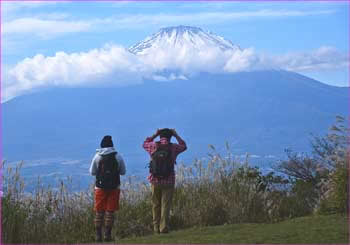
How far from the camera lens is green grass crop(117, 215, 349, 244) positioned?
11430mm

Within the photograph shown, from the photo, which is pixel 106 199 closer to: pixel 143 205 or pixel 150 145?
pixel 150 145

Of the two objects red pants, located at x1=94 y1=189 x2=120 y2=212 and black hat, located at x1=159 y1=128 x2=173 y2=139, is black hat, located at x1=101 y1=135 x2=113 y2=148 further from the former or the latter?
black hat, located at x1=159 y1=128 x2=173 y2=139

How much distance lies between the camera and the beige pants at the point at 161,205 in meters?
13.1

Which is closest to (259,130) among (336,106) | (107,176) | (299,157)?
(336,106)

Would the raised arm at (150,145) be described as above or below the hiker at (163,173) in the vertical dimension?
above

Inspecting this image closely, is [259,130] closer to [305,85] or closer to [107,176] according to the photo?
[305,85]

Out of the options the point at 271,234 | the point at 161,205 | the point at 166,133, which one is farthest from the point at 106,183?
the point at 271,234

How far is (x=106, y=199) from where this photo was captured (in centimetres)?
1284

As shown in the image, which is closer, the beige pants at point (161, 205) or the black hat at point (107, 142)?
the black hat at point (107, 142)

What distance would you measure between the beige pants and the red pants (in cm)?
74

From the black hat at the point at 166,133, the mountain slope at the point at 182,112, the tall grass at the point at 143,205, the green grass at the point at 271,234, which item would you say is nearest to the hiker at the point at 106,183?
the green grass at the point at 271,234

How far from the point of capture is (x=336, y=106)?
160m

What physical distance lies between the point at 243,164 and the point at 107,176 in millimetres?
4156

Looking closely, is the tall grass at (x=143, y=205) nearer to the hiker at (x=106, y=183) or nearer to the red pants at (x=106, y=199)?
the hiker at (x=106, y=183)
